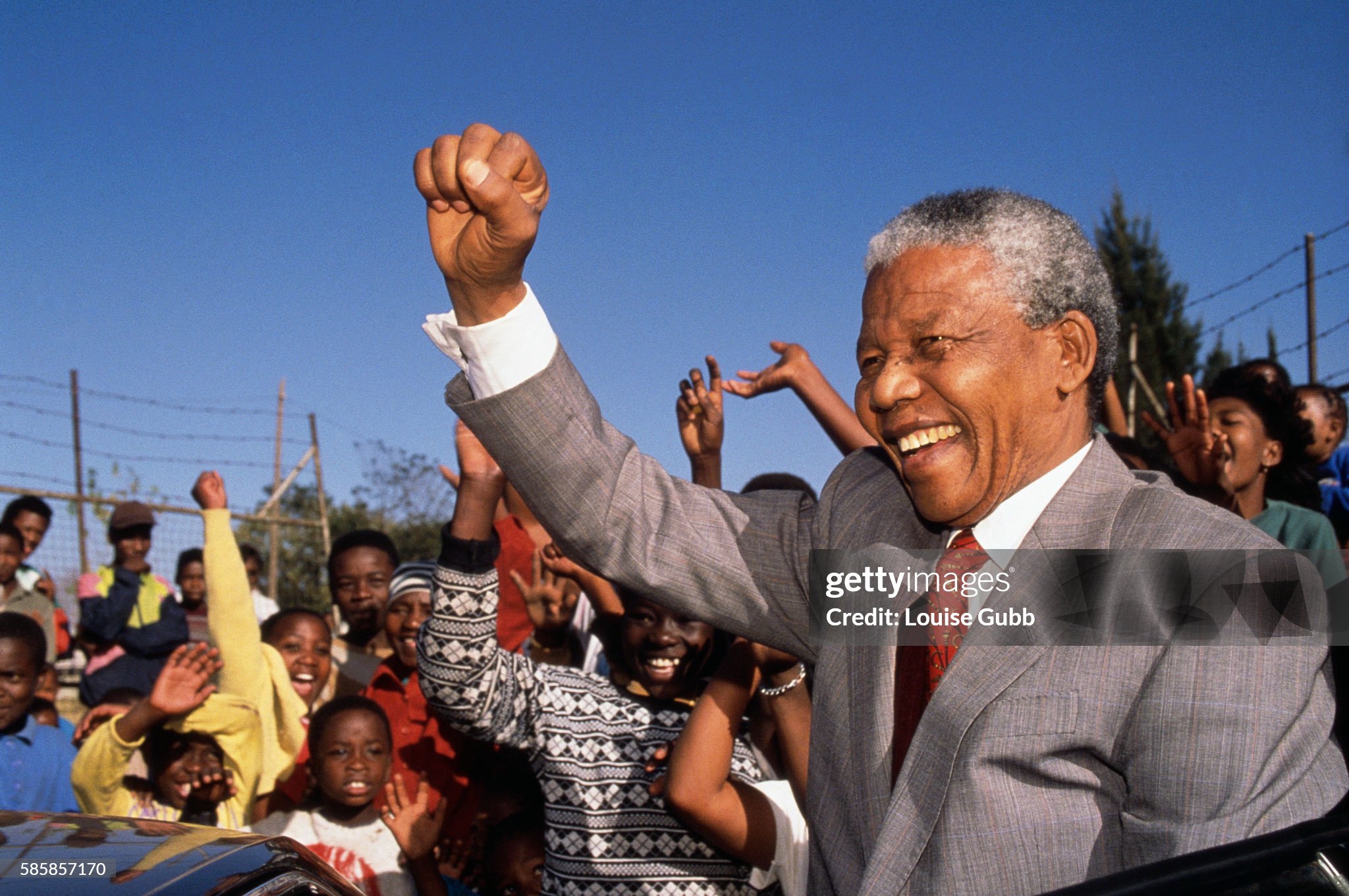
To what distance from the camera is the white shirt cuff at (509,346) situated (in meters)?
1.69

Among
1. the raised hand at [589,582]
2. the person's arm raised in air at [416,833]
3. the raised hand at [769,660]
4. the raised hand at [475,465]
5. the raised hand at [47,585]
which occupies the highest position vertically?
the raised hand at [47,585]

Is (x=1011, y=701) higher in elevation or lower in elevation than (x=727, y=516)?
lower

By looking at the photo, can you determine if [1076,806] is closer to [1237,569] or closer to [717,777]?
[1237,569]

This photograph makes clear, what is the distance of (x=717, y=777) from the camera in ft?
9.44

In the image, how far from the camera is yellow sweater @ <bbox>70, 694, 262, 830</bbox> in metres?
3.72

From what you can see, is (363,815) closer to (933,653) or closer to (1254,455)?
(933,653)

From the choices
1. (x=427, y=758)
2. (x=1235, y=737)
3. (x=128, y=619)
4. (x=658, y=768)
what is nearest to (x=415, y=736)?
(x=427, y=758)

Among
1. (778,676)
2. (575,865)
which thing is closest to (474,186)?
(778,676)

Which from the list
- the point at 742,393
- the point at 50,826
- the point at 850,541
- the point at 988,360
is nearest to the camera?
the point at 50,826

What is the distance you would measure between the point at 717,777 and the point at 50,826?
1.64m

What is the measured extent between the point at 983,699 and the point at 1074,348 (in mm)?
667

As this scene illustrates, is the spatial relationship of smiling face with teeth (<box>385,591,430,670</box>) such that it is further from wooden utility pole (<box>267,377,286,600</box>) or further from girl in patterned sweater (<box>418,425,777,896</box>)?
wooden utility pole (<box>267,377,286,600</box>)

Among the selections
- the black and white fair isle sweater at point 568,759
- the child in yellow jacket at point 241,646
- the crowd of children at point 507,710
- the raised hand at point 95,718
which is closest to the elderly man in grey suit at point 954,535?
the crowd of children at point 507,710

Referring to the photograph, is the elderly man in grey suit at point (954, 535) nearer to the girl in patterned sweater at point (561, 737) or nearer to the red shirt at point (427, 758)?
the girl in patterned sweater at point (561, 737)
